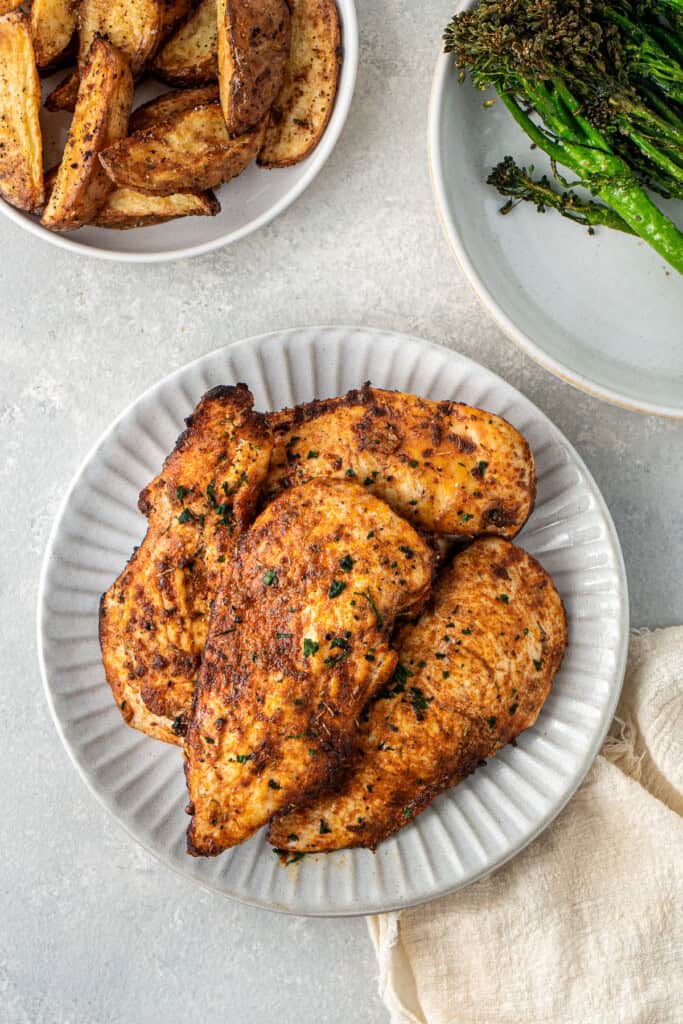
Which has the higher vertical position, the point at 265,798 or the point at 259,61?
the point at 259,61

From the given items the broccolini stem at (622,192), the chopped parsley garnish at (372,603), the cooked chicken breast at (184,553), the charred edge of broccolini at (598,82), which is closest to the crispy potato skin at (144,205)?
the cooked chicken breast at (184,553)

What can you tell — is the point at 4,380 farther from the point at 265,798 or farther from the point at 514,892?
the point at 514,892

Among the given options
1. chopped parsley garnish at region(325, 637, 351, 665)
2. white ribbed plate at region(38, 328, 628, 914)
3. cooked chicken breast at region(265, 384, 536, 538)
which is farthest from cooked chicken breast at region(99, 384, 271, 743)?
chopped parsley garnish at region(325, 637, 351, 665)

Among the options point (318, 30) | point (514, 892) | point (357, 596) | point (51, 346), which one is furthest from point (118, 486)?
point (514, 892)

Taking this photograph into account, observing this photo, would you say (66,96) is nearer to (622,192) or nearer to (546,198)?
(546,198)

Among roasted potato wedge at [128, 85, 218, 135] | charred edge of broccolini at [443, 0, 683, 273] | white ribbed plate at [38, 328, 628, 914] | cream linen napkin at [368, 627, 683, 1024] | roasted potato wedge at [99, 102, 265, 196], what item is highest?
roasted potato wedge at [128, 85, 218, 135]

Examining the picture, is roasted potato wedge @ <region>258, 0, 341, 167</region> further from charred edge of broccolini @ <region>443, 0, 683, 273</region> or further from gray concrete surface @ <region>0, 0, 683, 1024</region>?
charred edge of broccolini @ <region>443, 0, 683, 273</region>

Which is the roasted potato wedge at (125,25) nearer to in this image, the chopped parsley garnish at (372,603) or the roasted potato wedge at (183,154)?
the roasted potato wedge at (183,154)
